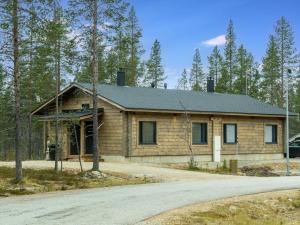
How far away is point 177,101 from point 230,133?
3.98 meters

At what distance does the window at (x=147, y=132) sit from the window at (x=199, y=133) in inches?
114

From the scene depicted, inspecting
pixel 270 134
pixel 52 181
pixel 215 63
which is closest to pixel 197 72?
pixel 215 63

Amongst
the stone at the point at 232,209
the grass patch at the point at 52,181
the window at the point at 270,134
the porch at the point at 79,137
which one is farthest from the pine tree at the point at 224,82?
the stone at the point at 232,209

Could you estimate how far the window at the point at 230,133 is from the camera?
34.7 m

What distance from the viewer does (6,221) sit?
36.7 feet

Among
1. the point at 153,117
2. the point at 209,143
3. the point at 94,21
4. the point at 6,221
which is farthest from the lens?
the point at 209,143

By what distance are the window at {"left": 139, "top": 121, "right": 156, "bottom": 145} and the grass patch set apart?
8248mm

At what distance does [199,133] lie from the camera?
110 feet

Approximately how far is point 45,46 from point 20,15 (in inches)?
79.5

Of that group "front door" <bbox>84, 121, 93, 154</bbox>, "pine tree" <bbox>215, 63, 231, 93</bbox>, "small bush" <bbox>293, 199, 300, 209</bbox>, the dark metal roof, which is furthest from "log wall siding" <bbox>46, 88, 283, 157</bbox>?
"pine tree" <bbox>215, 63, 231, 93</bbox>

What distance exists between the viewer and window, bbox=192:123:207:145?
1303 inches

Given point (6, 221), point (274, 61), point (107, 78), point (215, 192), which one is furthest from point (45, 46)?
point (274, 61)

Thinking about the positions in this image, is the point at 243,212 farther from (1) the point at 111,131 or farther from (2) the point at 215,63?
(2) the point at 215,63

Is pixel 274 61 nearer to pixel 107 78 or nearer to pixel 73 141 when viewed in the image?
pixel 107 78
